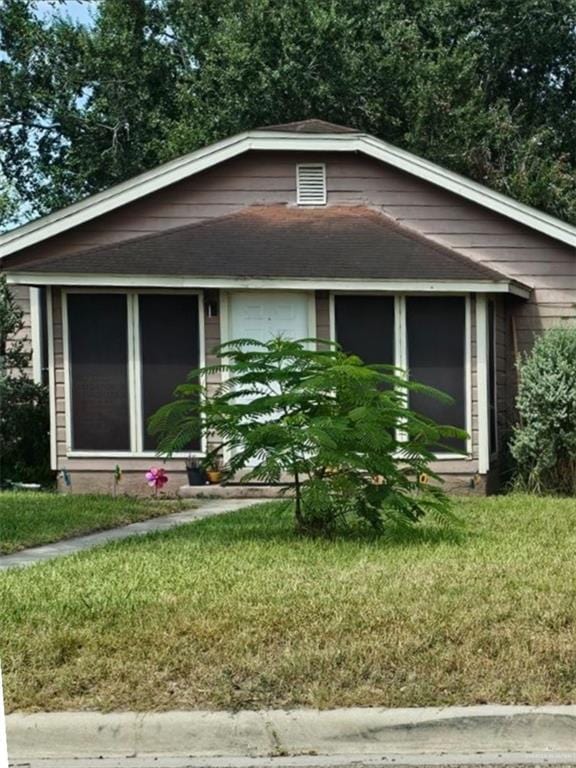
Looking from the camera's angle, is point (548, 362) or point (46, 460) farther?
point (46, 460)

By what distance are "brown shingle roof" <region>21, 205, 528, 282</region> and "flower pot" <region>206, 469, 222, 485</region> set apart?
2.40 meters

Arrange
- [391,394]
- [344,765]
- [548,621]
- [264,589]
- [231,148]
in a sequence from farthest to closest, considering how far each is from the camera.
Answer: [231,148] → [391,394] → [264,589] → [548,621] → [344,765]

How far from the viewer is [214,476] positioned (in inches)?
540

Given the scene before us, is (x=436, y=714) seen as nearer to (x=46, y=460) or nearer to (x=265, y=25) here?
(x=46, y=460)

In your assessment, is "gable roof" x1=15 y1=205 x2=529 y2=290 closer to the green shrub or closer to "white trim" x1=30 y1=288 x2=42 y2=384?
the green shrub

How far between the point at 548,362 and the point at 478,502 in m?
2.43

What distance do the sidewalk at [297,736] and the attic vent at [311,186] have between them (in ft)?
36.7

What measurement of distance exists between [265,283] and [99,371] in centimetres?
238

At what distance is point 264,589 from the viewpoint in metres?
6.66

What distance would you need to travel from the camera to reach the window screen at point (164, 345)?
13.9 metres

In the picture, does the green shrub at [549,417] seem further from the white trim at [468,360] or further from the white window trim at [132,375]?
the white window trim at [132,375]

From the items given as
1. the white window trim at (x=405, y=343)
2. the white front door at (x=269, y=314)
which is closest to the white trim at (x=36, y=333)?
the white front door at (x=269, y=314)

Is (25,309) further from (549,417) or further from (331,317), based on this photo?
(549,417)

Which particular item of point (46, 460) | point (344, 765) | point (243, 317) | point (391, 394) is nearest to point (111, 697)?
point (344, 765)
